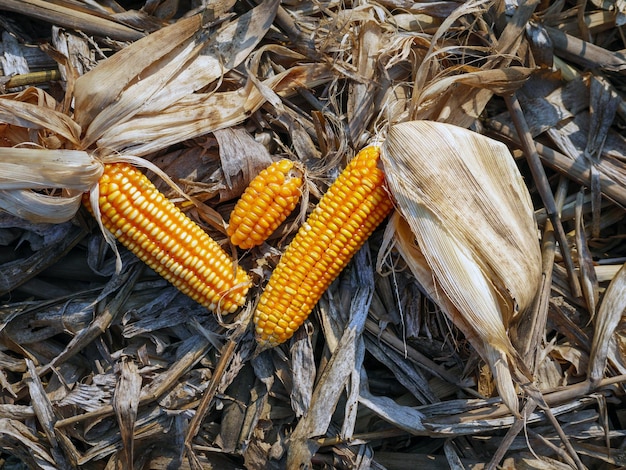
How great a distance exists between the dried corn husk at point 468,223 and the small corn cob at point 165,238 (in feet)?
3.23

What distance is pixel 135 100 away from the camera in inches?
103

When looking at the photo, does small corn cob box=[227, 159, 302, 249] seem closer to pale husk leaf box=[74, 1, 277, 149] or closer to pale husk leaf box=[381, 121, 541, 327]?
pale husk leaf box=[381, 121, 541, 327]

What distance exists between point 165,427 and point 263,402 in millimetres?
568

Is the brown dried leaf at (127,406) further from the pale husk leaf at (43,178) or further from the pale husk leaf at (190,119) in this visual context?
the pale husk leaf at (190,119)

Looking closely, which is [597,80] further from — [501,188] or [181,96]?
[181,96]

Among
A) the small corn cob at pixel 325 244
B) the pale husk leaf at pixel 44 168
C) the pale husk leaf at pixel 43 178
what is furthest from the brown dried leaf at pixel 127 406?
the pale husk leaf at pixel 44 168

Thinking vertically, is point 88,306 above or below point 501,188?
below

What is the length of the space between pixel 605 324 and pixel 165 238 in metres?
2.41

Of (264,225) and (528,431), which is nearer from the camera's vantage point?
(264,225)

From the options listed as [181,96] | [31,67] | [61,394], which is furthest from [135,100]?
[61,394]

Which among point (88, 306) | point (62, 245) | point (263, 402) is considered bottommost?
point (263, 402)

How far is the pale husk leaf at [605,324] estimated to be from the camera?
2789 millimetres

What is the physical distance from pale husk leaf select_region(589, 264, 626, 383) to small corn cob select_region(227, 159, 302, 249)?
1.81m

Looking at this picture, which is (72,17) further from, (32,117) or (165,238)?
(165,238)
